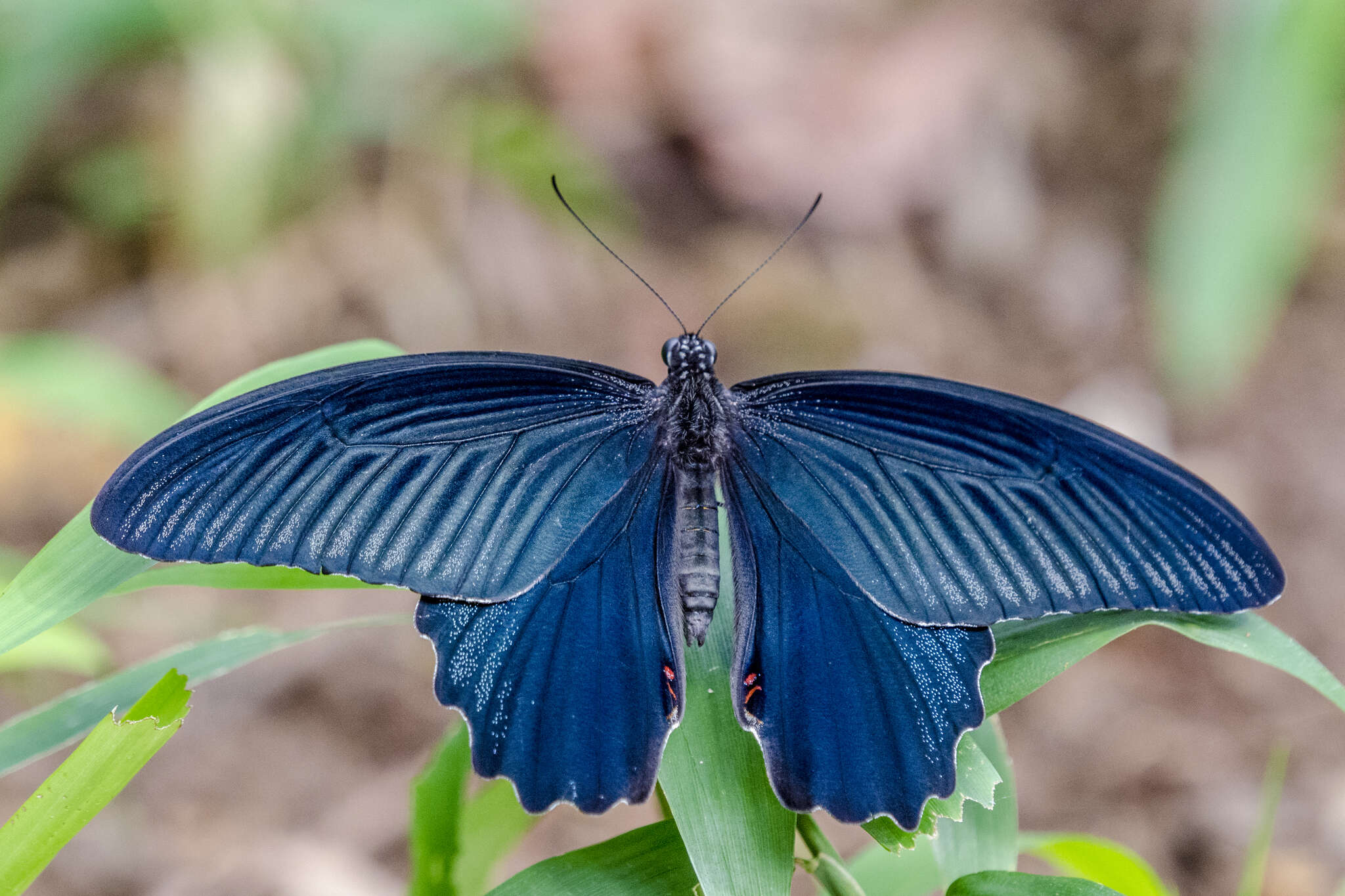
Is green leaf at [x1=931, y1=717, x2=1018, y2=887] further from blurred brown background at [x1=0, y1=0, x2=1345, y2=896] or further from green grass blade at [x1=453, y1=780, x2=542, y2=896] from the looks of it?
blurred brown background at [x1=0, y1=0, x2=1345, y2=896]

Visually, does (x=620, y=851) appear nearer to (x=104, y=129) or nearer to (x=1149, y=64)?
(x=104, y=129)

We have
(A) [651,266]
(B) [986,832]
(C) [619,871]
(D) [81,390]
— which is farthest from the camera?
(A) [651,266]

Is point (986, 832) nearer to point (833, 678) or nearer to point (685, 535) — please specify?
point (833, 678)

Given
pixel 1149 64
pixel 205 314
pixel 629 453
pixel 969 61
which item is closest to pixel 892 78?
pixel 969 61

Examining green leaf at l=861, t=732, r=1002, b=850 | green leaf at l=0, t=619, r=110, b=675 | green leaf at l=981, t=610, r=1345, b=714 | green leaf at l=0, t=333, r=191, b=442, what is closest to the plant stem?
green leaf at l=861, t=732, r=1002, b=850

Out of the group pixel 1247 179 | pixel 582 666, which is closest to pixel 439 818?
pixel 582 666
